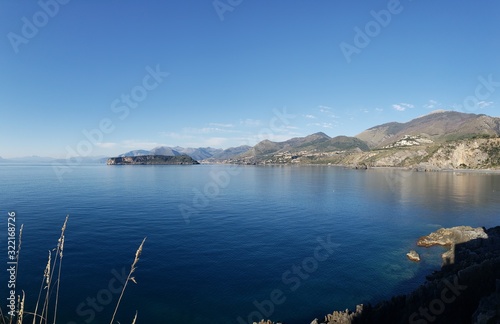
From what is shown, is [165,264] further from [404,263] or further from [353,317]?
[404,263]

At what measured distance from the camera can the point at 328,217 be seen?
3450 inches

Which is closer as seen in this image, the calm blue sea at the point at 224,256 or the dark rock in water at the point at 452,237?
the calm blue sea at the point at 224,256

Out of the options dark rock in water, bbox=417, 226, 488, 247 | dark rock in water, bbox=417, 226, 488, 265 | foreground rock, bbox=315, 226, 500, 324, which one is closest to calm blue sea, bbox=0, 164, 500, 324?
dark rock in water, bbox=417, 226, 488, 265

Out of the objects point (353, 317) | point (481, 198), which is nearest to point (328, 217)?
point (353, 317)

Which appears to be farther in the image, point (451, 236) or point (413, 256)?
point (451, 236)

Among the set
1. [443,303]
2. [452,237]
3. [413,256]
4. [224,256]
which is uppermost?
[443,303]

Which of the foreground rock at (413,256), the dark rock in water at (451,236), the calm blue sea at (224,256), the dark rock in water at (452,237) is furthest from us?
the dark rock in water at (451,236)

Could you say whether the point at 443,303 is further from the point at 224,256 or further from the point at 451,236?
the point at 451,236

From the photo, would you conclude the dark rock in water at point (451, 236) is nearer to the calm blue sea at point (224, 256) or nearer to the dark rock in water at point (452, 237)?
the dark rock in water at point (452, 237)

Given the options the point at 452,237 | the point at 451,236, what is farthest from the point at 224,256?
the point at 451,236

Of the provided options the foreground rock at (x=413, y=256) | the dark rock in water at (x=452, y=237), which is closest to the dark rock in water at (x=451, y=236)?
the dark rock in water at (x=452, y=237)

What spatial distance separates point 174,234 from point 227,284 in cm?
2707

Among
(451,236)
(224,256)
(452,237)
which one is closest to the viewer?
(224,256)

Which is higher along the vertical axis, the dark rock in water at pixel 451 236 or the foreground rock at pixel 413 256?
the dark rock in water at pixel 451 236
